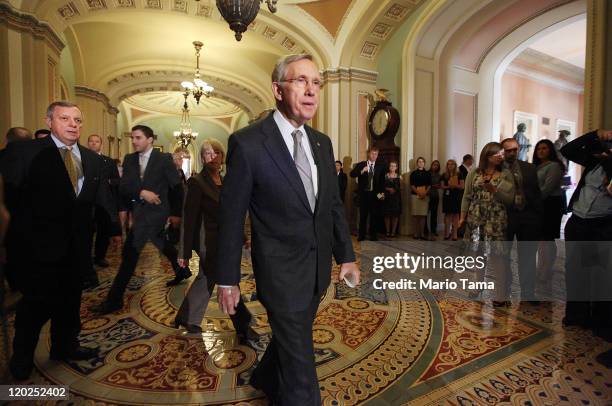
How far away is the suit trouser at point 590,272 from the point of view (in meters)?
2.45

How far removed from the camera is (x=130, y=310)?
2.85 m

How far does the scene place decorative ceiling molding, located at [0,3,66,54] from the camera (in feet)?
15.9

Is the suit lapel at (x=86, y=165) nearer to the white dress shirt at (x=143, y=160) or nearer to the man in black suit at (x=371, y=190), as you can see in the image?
the white dress shirt at (x=143, y=160)

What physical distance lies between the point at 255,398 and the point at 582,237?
256 cm

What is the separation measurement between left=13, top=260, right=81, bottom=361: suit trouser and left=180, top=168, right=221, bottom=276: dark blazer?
696 mm

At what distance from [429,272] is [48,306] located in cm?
368

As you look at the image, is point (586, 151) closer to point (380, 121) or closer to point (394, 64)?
point (380, 121)

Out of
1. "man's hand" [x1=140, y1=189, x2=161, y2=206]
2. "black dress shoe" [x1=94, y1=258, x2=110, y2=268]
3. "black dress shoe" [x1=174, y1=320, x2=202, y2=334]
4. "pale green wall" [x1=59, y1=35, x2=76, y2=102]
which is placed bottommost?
"black dress shoe" [x1=174, y1=320, x2=202, y2=334]

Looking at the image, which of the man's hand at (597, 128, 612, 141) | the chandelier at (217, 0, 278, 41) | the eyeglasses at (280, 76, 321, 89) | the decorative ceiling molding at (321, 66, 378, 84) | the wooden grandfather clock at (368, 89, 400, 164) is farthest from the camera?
the decorative ceiling molding at (321, 66, 378, 84)

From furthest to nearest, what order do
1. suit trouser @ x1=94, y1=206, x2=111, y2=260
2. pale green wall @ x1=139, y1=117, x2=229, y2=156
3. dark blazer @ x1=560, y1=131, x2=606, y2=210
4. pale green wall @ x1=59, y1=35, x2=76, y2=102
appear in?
pale green wall @ x1=139, y1=117, x2=229, y2=156 → pale green wall @ x1=59, y1=35, x2=76, y2=102 → suit trouser @ x1=94, y1=206, x2=111, y2=260 → dark blazer @ x1=560, y1=131, x2=606, y2=210

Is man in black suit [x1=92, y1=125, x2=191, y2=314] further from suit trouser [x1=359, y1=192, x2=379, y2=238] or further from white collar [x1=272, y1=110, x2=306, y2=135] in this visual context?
suit trouser [x1=359, y1=192, x2=379, y2=238]

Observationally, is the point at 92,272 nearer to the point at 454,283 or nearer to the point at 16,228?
the point at 16,228

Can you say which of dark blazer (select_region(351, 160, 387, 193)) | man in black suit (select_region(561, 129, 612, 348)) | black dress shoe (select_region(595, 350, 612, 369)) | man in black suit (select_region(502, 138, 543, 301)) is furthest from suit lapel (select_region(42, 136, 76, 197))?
dark blazer (select_region(351, 160, 387, 193))

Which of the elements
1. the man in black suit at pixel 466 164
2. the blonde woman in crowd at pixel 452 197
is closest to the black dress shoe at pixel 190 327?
the blonde woman in crowd at pixel 452 197
